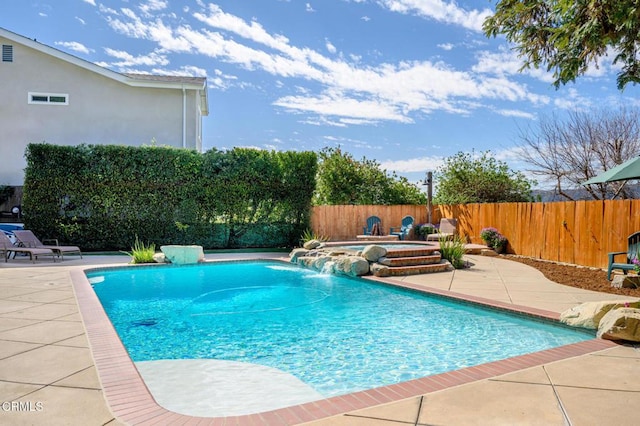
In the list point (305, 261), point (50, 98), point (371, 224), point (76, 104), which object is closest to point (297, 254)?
point (305, 261)

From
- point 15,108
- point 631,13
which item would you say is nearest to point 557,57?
point 631,13

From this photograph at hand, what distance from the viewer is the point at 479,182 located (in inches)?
739

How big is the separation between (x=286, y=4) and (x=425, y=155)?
11.9 metres

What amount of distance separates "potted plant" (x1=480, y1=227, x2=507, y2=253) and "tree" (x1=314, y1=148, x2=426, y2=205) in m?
7.63

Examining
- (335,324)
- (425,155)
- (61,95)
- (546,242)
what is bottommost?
(335,324)

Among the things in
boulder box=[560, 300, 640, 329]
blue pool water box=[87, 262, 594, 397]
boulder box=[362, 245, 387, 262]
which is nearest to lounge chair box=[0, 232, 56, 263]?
blue pool water box=[87, 262, 594, 397]

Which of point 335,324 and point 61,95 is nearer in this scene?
point 335,324

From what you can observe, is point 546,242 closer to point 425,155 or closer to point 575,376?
point 575,376

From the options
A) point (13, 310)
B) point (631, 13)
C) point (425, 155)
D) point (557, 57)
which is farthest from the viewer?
point (425, 155)

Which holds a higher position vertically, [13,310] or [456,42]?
[456,42]

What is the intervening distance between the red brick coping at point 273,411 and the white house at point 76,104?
13.3 m

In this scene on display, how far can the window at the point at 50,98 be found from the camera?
631 inches

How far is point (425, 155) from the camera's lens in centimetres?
2147

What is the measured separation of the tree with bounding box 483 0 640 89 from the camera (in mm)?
7445
